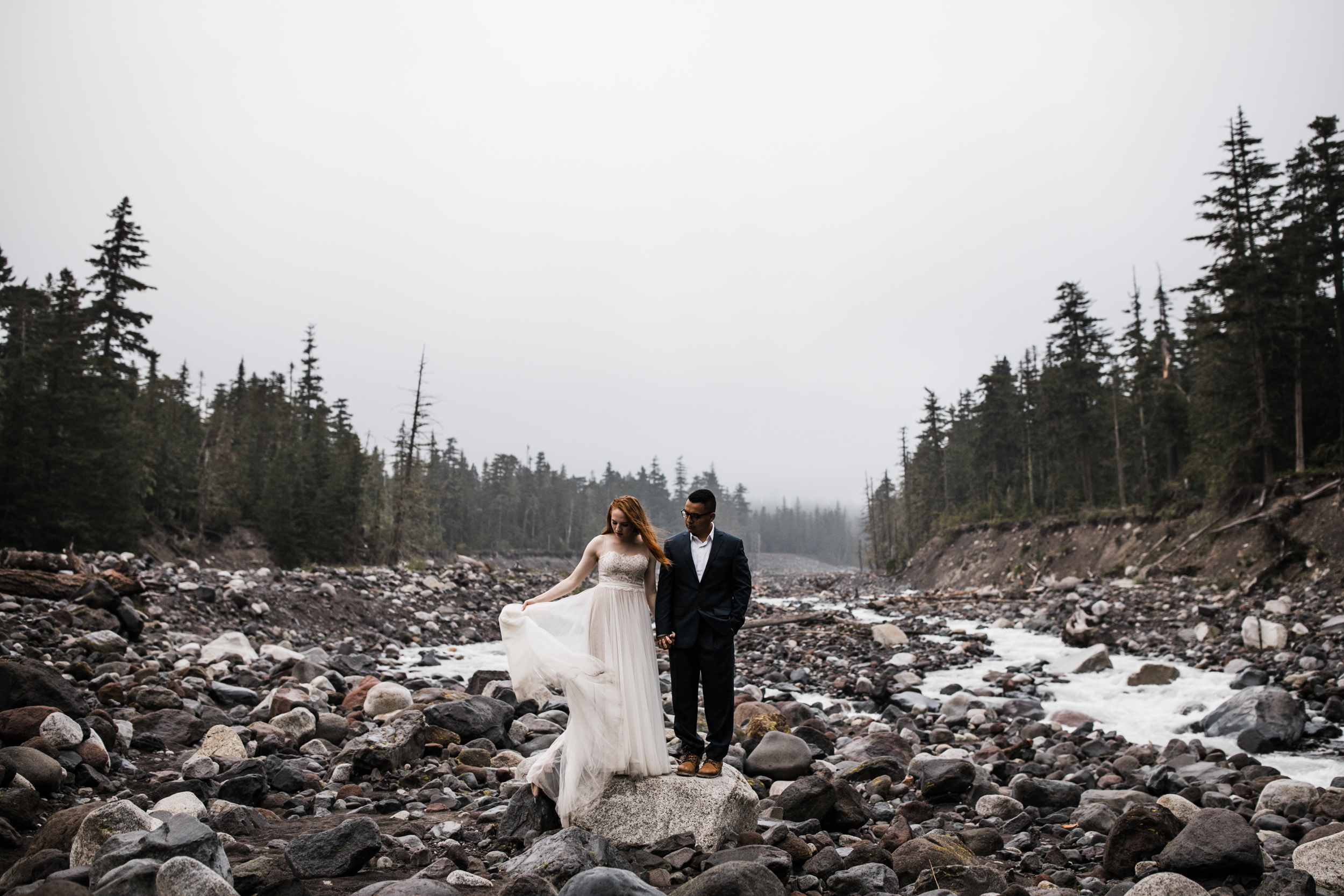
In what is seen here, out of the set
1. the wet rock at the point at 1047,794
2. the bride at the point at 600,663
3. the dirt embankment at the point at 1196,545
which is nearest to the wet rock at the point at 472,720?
the bride at the point at 600,663

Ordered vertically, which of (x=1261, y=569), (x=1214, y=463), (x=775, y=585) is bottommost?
(x=775, y=585)

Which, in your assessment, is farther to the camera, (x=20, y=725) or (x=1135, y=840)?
(x=20, y=725)

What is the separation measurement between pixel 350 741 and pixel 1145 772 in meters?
8.34

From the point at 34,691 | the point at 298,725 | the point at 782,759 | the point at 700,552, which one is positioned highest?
the point at 700,552

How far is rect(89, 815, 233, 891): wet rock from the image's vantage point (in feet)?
12.4

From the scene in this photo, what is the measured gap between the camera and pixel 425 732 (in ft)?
24.6

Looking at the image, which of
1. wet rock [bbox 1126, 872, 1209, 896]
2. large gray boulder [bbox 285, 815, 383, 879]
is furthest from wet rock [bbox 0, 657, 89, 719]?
wet rock [bbox 1126, 872, 1209, 896]

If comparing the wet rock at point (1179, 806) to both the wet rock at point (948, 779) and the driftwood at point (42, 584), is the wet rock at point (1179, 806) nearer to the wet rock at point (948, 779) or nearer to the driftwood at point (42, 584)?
the wet rock at point (948, 779)

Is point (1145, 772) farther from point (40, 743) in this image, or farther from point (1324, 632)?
point (40, 743)

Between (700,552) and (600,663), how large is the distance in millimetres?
1075

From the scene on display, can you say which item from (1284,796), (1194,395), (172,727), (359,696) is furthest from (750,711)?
(1194,395)

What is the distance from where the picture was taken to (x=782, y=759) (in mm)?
7184

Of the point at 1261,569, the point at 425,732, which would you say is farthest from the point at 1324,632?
the point at 425,732

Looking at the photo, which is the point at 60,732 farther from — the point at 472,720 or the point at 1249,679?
the point at 1249,679
